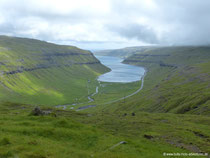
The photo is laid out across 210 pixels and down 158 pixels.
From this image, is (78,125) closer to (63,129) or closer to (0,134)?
(63,129)

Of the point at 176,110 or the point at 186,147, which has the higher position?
the point at 186,147

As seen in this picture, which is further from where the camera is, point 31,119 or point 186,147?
point 31,119

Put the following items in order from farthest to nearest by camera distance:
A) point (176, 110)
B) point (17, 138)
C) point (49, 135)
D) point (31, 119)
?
1. point (176, 110)
2. point (31, 119)
3. point (49, 135)
4. point (17, 138)

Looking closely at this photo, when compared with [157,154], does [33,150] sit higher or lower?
higher

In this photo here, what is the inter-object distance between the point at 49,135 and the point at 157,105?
12892 cm

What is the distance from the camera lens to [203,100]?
422 feet

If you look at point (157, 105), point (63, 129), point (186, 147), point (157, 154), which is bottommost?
point (157, 105)

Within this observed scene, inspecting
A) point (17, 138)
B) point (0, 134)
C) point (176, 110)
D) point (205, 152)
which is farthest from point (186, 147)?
point (176, 110)

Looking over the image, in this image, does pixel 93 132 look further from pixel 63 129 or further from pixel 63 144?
pixel 63 144

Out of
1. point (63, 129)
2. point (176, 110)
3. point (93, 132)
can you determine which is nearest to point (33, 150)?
point (63, 129)

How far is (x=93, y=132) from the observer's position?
136ft

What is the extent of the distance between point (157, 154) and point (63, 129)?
19.2 m

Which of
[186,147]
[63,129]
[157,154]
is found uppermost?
[63,129]

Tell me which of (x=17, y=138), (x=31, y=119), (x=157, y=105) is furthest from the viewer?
(x=157, y=105)
